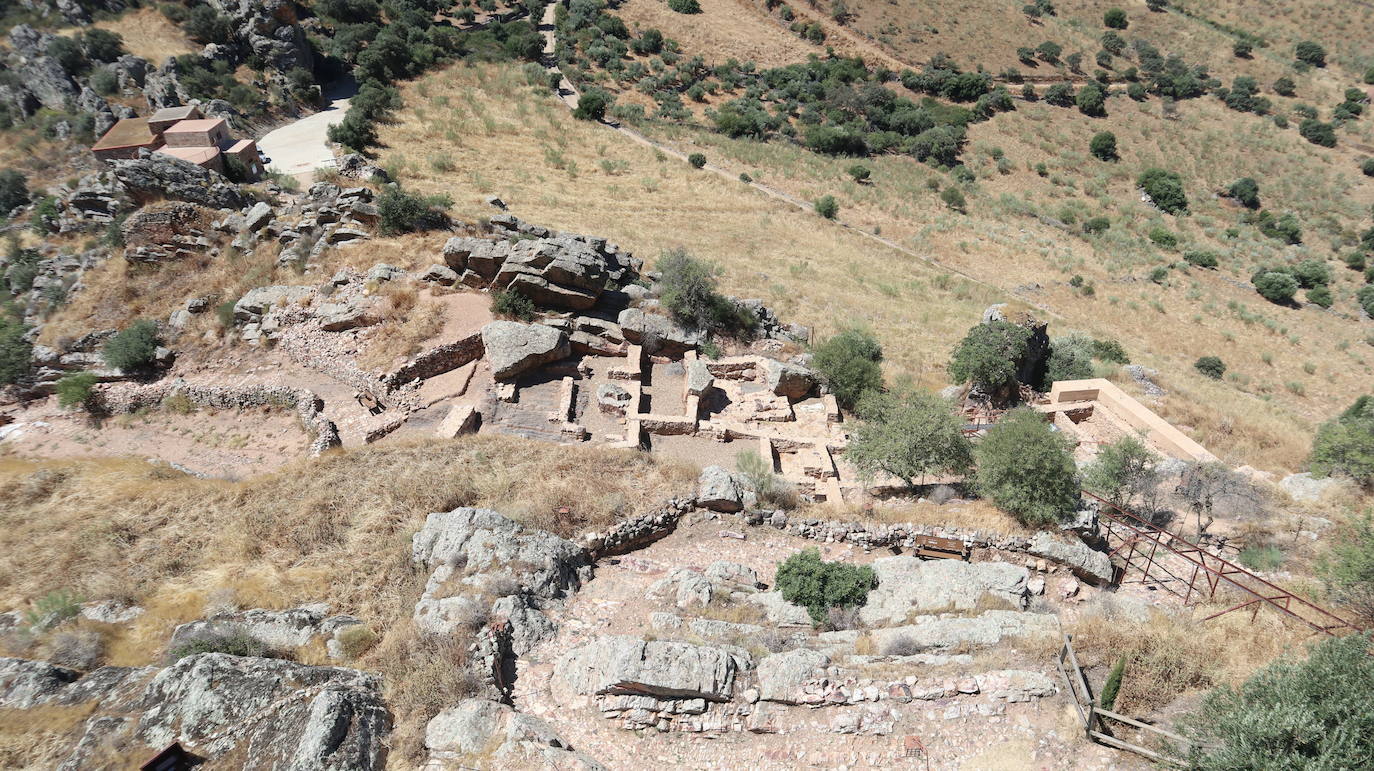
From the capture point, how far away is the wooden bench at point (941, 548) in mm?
12586

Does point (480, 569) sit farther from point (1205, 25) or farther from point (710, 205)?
point (1205, 25)

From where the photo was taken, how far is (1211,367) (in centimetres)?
2952

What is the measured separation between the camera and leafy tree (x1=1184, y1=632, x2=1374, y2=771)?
673cm

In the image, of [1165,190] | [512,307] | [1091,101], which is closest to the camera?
[512,307]

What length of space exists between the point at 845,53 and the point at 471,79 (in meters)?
38.4

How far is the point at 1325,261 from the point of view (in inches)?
1681

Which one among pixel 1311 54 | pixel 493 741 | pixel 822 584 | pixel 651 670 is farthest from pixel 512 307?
pixel 1311 54

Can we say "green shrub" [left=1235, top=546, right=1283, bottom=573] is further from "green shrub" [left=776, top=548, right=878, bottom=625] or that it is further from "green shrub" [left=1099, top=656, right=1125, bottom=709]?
"green shrub" [left=776, top=548, right=878, bottom=625]

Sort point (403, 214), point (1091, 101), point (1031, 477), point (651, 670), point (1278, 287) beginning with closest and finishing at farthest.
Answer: point (651, 670), point (1031, 477), point (403, 214), point (1278, 287), point (1091, 101)

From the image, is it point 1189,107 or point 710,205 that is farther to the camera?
point 1189,107

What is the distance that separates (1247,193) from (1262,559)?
168ft

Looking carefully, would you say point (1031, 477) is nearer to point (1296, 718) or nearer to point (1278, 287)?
point (1296, 718)

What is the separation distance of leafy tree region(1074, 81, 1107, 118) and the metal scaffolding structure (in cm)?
5897

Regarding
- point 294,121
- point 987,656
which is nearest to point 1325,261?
point 987,656
